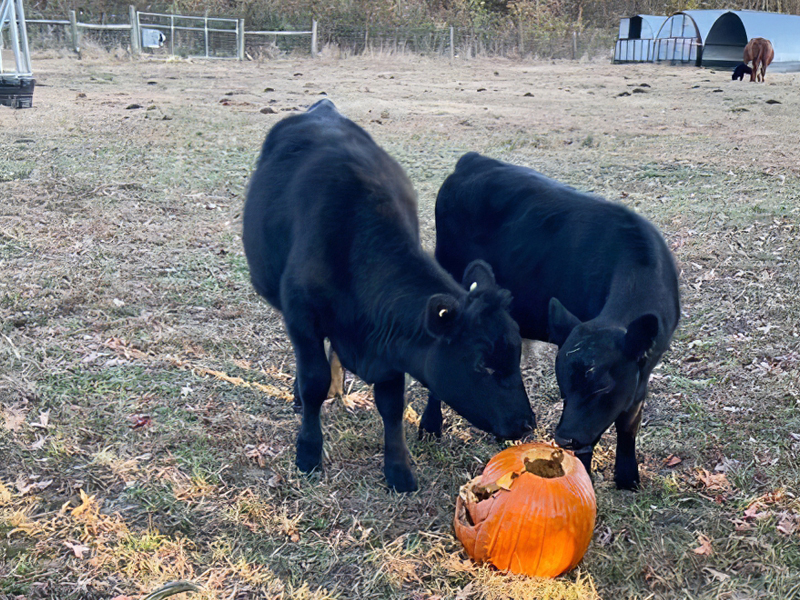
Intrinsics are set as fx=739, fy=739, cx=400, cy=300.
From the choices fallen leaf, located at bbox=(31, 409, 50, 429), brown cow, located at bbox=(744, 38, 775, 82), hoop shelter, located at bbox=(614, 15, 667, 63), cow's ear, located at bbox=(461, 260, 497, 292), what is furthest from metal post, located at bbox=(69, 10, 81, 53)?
cow's ear, located at bbox=(461, 260, 497, 292)

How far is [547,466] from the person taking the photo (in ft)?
10.8

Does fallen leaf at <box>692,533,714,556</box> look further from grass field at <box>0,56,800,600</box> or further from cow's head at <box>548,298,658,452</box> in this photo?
cow's head at <box>548,298,658,452</box>

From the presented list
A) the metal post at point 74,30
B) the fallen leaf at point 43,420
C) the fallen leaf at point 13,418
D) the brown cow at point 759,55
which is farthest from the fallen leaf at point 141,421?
the metal post at point 74,30

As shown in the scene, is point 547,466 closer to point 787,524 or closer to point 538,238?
point 787,524

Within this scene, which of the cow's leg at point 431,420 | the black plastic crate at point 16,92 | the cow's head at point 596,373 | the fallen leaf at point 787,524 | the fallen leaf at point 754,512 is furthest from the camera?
the black plastic crate at point 16,92

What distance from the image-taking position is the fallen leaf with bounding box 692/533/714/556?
3.36 metres

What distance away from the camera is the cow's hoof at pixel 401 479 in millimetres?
3848

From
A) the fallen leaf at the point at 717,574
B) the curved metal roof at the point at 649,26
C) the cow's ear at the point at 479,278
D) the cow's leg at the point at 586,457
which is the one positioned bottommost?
the fallen leaf at the point at 717,574

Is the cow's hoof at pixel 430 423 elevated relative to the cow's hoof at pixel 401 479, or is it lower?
elevated

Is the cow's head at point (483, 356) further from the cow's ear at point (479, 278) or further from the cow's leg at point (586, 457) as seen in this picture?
the cow's leg at point (586, 457)

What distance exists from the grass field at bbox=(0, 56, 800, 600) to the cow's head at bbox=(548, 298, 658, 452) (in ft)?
1.97

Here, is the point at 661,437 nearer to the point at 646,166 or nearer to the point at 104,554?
the point at 104,554

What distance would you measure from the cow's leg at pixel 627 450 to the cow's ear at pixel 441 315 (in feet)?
3.54

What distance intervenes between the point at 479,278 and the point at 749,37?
2900cm
